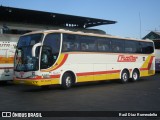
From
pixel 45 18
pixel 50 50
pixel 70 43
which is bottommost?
pixel 50 50

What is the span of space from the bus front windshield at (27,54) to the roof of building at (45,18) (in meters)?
28.4

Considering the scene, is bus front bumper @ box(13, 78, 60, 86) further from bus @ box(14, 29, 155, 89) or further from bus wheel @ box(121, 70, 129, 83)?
bus wheel @ box(121, 70, 129, 83)

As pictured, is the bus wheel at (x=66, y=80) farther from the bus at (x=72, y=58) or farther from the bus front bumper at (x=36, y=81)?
the bus front bumper at (x=36, y=81)

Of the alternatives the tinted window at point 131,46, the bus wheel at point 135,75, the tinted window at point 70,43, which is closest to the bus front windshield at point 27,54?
the tinted window at point 70,43

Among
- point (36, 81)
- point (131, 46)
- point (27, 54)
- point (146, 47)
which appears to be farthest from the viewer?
point (146, 47)

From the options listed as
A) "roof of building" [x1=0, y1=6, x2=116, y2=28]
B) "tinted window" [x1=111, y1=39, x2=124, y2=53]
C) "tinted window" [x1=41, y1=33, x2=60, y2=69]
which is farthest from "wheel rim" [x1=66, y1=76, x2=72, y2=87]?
"roof of building" [x1=0, y1=6, x2=116, y2=28]

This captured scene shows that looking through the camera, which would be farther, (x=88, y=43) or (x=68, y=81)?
(x=88, y=43)

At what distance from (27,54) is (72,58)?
273cm

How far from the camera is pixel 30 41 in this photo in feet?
58.0

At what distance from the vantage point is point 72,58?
744 inches

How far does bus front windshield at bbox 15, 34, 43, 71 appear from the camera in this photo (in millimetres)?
17000

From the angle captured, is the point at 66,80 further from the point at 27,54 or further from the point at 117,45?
the point at 117,45

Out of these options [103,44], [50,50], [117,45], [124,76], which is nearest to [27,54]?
[50,50]

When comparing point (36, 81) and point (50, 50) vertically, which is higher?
point (50, 50)
